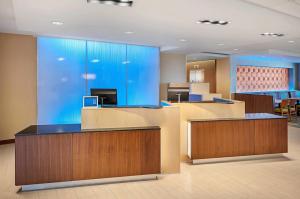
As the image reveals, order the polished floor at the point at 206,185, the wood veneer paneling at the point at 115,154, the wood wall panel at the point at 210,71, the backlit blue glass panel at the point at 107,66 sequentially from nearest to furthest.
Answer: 1. the polished floor at the point at 206,185
2. the wood veneer paneling at the point at 115,154
3. the backlit blue glass panel at the point at 107,66
4. the wood wall panel at the point at 210,71

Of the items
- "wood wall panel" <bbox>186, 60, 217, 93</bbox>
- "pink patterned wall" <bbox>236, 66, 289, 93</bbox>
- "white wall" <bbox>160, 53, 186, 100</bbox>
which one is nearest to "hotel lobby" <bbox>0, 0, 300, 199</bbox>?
"white wall" <bbox>160, 53, 186, 100</bbox>

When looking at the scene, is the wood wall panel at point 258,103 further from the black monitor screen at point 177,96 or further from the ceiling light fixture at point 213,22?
the ceiling light fixture at point 213,22

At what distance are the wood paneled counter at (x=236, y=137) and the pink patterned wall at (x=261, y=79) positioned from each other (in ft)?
23.3

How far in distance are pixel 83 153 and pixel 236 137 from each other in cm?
305

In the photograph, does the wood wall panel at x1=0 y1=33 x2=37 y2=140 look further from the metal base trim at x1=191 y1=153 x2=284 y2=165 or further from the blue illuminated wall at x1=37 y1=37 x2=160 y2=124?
the metal base trim at x1=191 y1=153 x2=284 y2=165

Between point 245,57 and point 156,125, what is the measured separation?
31.1 feet

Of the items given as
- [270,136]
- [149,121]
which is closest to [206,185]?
[149,121]

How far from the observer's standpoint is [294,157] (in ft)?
18.2

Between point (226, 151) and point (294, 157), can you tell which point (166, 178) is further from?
point (294, 157)

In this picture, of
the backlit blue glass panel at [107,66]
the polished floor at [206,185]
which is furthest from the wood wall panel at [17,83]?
the polished floor at [206,185]

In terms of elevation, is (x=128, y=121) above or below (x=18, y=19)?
below

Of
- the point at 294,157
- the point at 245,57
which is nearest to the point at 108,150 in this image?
the point at 294,157

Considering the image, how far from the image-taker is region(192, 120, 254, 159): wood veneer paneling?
4961 millimetres

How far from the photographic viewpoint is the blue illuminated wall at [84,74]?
7.11 m
